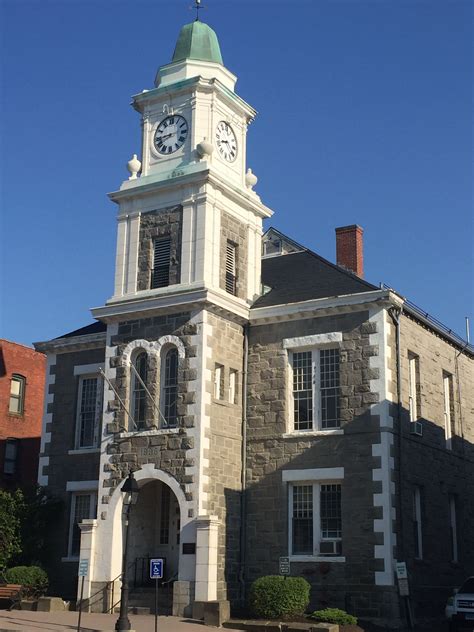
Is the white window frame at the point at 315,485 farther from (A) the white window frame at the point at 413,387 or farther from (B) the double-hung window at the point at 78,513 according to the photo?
(B) the double-hung window at the point at 78,513

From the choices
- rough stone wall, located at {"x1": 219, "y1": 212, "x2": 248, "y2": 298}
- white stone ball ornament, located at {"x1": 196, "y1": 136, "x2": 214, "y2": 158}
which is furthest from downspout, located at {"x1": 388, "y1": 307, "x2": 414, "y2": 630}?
white stone ball ornament, located at {"x1": 196, "y1": 136, "x2": 214, "y2": 158}

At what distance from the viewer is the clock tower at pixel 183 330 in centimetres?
2648

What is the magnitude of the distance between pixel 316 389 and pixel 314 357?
1027mm

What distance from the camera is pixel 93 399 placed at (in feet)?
104

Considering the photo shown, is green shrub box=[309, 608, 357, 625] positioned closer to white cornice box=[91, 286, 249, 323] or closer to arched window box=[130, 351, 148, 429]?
arched window box=[130, 351, 148, 429]

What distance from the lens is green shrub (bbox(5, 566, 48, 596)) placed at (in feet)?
91.5

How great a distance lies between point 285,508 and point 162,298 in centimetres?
743

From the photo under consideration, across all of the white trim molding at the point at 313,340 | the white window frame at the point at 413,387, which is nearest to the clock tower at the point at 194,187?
the white trim molding at the point at 313,340

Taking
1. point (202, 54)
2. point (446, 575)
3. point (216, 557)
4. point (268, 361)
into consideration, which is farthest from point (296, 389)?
point (202, 54)

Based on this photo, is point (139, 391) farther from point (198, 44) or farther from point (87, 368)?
point (198, 44)

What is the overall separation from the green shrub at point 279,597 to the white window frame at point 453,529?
24.1ft

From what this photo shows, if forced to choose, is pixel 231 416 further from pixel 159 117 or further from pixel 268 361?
pixel 159 117

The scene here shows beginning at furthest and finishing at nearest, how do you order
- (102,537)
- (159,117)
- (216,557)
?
(159,117)
(102,537)
(216,557)

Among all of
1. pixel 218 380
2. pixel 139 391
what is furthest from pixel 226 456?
pixel 139 391
